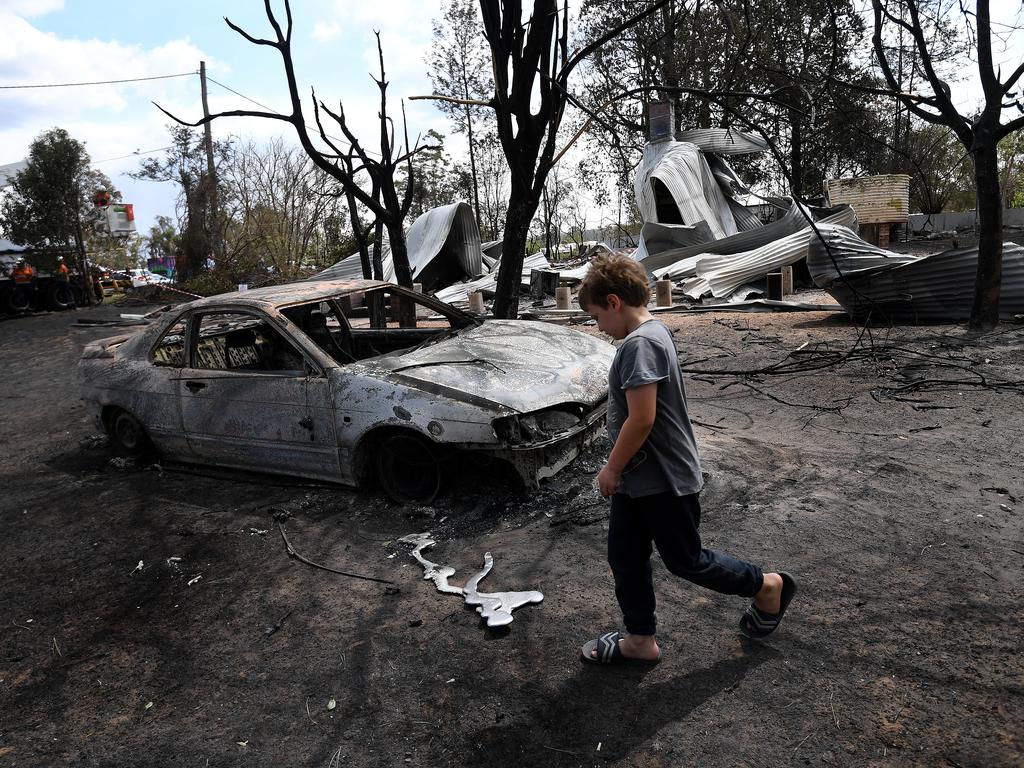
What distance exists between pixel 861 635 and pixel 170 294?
72.5ft

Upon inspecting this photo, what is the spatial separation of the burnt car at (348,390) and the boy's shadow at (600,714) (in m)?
1.59

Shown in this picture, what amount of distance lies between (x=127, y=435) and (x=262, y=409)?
5.73 ft

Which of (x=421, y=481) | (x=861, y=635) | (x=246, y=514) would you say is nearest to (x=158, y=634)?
(x=246, y=514)

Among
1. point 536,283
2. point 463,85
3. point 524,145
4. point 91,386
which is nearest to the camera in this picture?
point 91,386

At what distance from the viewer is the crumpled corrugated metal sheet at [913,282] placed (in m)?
9.13

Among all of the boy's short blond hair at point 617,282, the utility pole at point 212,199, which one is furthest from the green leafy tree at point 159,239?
the boy's short blond hair at point 617,282

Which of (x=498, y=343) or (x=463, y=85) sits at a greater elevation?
(x=463, y=85)

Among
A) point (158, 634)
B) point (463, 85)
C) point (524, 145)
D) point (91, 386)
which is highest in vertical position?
point (463, 85)

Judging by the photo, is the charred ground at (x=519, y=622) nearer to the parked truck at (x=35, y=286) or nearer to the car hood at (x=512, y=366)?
the car hood at (x=512, y=366)

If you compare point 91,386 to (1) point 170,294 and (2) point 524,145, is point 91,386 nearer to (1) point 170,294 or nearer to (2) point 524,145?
(2) point 524,145

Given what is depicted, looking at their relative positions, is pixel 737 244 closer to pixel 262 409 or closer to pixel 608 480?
pixel 262 409

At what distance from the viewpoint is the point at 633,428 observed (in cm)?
239

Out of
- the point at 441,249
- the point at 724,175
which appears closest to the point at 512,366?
the point at 441,249

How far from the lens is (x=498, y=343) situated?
5.07 metres
